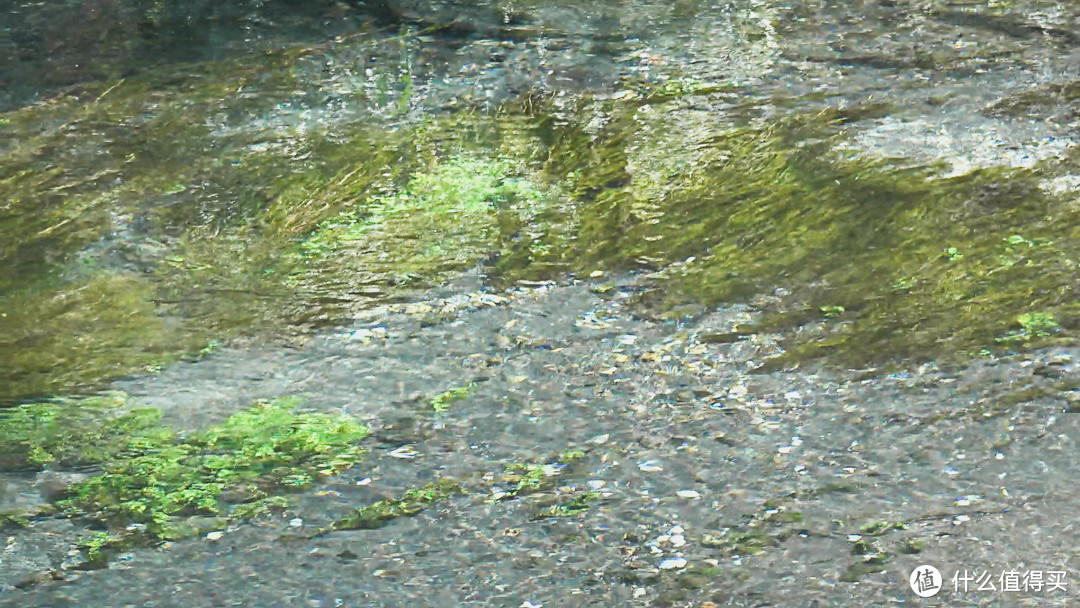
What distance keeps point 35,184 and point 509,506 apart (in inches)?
99.0

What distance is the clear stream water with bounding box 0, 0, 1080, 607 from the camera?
2359 millimetres

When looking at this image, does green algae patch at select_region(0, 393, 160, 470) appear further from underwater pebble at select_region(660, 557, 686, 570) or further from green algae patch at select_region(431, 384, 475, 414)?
Answer: underwater pebble at select_region(660, 557, 686, 570)

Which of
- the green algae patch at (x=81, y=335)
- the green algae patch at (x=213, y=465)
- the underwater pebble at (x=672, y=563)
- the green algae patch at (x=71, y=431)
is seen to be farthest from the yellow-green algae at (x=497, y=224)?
the underwater pebble at (x=672, y=563)

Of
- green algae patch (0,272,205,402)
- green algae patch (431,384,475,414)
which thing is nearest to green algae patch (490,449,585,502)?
green algae patch (431,384,475,414)

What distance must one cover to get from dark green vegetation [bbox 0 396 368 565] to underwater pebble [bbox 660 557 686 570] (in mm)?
816

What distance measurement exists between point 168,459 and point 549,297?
1.17 meters

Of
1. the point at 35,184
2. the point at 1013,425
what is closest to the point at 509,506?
the point at 1013,425

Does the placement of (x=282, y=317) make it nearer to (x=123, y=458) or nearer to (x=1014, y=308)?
(x=123, y=458)

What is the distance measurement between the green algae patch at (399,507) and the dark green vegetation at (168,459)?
0.18 m

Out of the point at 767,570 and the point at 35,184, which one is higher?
the point at 35,184

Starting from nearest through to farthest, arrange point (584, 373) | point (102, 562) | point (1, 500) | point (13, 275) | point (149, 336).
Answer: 1. point (102, 562)
2. point (1, 500)
3. point (584, 373)
4. point (149, 336)
5. point (13, 275)

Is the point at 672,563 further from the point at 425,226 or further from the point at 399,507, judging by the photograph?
the point at 425,226

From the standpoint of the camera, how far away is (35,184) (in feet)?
13.4

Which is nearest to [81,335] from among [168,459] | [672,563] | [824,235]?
[168,459]
